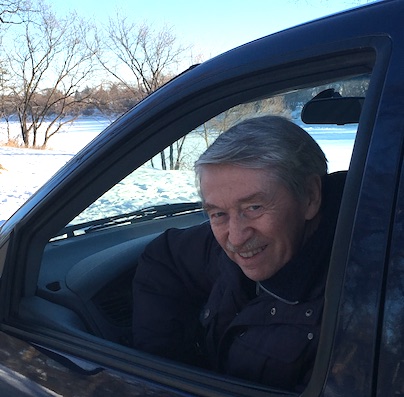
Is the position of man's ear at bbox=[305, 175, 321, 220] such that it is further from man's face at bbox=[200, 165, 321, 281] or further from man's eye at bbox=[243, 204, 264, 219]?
man's eye at bbox=[243, 204, 264, 219]

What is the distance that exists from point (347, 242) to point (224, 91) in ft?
1.62

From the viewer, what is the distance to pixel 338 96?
1.62 m

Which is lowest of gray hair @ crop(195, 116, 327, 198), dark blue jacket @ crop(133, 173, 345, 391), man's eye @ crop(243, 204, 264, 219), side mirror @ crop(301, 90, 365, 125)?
dark blue jacket @ crop(133, 173, 345, 391)

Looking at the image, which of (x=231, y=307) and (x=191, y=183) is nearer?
(x=231, y=307)

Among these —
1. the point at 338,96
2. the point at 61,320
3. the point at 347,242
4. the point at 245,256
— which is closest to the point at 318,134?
the point at 338,96

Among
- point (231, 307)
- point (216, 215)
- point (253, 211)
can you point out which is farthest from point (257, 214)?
point (231, 307)

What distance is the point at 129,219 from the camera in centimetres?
236

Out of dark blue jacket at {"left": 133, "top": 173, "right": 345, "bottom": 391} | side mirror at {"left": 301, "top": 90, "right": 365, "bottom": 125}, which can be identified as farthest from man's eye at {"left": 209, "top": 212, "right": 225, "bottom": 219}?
side mirror at {"left": 301, "top": 90, "right": 365, "bottom": 125}

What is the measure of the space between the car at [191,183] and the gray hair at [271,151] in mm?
77

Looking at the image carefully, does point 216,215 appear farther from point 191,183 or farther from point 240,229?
point 191,183

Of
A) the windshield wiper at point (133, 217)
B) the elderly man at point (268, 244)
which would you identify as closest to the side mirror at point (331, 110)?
the elderly man at point (268, 244)

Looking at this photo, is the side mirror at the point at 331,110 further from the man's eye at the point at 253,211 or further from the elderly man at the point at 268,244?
the man's eye at the point at 253,211

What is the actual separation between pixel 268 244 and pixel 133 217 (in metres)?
1.05

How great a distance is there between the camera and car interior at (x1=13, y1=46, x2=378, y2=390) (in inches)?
61.5
